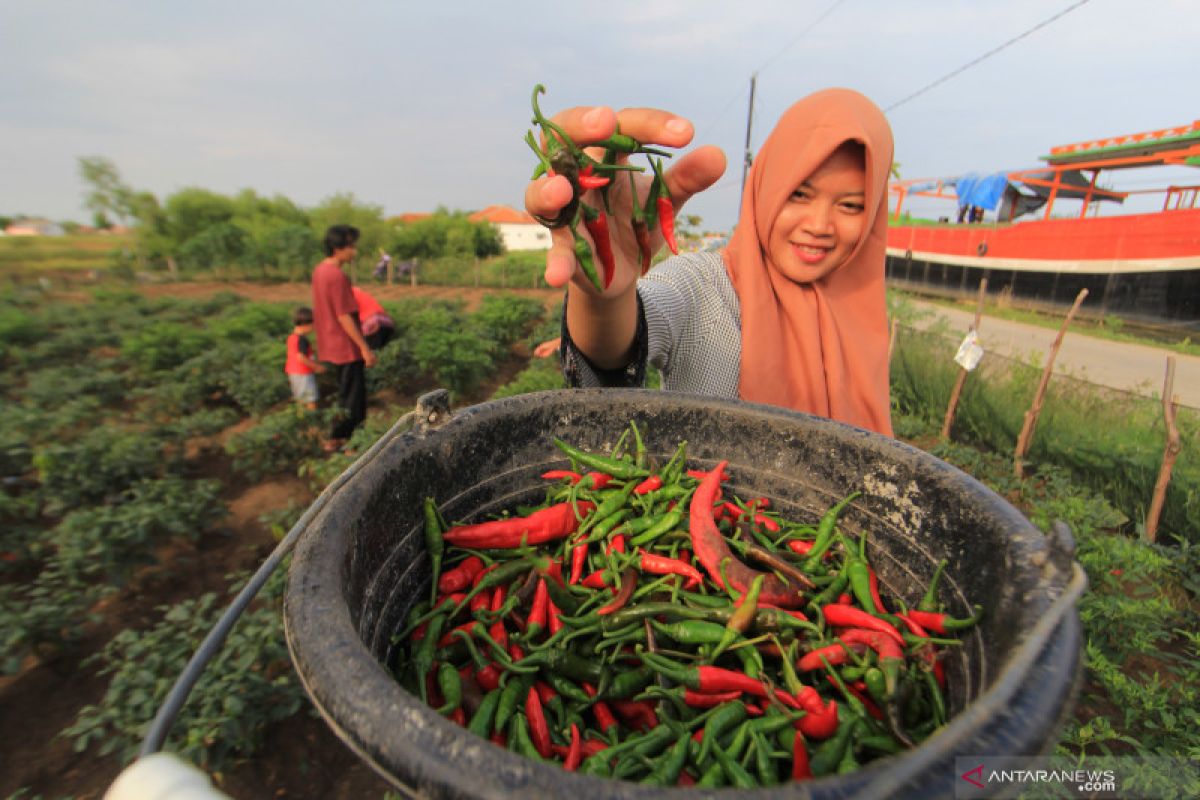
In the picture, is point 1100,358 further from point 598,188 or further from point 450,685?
point 450,685

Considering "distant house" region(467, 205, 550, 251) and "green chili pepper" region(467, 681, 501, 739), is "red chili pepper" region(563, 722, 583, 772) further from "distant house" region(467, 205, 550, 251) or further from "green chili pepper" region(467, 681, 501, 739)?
"distant house" region(467, 205, 550, 251)

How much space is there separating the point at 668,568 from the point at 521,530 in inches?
17.2

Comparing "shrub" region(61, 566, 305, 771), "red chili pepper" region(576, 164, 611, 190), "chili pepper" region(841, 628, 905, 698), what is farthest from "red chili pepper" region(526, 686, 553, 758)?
"shrub" region(61, 566, 305, 771)

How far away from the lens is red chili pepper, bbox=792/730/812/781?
120 centimetres

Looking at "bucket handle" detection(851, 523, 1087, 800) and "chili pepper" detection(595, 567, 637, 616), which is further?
"chili pepper" detection(595, 567, 637, 616)

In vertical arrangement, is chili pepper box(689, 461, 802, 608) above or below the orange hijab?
below

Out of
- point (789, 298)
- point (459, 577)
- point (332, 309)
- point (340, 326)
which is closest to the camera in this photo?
point (459, 577)

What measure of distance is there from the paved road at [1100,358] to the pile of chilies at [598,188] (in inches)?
315

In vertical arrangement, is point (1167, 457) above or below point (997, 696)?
below

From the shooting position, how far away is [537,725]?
1.31m

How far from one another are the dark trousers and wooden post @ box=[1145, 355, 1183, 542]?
286 inches

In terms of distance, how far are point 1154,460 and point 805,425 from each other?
4944mm

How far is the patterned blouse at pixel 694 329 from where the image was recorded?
229 cm


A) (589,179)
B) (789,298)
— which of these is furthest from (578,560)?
(789,298)
